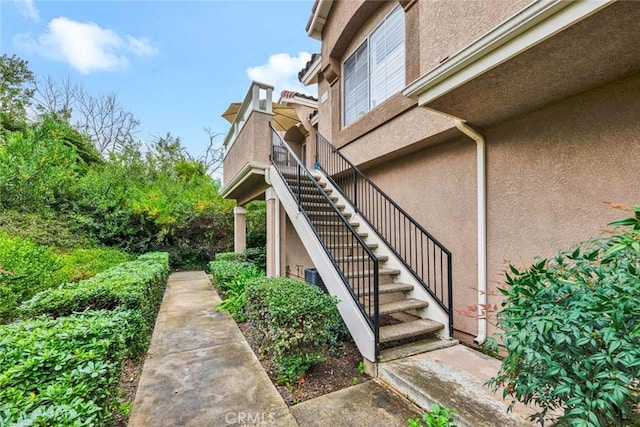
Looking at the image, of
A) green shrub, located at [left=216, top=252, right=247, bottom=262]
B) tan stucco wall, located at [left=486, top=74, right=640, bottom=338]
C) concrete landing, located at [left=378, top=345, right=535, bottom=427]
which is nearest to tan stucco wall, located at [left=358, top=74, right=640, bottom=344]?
tan stucco wall, located at [left=486, top=74, right=640, bottom=338]

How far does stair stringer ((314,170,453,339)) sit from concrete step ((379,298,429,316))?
104 mm

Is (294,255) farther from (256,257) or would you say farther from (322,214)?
(256,257)

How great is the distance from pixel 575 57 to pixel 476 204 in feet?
6.84

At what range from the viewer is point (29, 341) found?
213cm

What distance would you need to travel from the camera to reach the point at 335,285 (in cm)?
413

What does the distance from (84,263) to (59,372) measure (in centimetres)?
709

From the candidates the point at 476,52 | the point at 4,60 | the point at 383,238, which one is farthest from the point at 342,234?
the point at 4,60

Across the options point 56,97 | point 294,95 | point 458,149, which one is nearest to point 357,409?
point 458,149

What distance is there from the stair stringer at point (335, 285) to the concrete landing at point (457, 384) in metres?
0.32

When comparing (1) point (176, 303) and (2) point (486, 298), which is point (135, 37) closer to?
(1) point (176, 303)

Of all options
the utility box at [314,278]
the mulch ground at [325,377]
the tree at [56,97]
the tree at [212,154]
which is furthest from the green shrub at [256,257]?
the tree at [56,97]

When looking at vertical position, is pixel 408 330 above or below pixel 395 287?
below

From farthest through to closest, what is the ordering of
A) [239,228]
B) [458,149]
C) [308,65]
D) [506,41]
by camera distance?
[239,228] → [308,65] → [458,149] → [506,41]

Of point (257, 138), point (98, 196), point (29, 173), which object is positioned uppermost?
point (257, 138)
